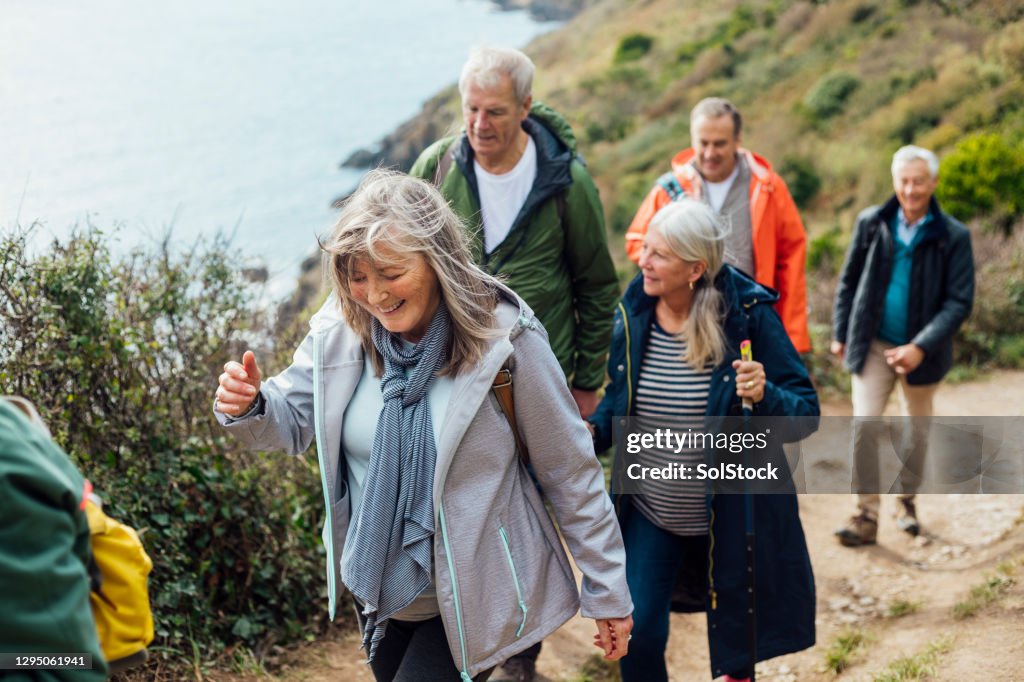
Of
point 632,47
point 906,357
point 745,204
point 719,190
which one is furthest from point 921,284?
point 632,47

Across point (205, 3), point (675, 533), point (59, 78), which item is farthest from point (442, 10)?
point (675, 533)

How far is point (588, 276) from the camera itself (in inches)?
163

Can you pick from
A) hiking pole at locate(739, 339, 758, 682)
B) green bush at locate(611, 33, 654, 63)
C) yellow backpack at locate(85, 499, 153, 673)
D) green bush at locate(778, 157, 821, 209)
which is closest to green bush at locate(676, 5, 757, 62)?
green bush at locate(611, 33, 654, 63)

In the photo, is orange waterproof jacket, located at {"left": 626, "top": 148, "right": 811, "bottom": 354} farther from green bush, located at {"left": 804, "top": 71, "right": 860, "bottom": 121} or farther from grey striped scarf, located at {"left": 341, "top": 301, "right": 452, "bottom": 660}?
green bush, located at {"left": 804, "top": 71, "right": 860, "bottom": 121}

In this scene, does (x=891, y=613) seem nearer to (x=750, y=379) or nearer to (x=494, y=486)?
(x=750, y=379)

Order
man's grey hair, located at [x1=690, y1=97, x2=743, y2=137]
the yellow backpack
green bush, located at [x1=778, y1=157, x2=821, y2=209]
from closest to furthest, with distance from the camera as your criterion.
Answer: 1. the yellow backpack
2. man's grey hair, located at [x1=690, y1=97, x2=743, y2=137]
3. green bush, located at [x1=778, y1=157, x2=821, y2=209]

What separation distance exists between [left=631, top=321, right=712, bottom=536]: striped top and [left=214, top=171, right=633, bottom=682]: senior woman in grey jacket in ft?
2.52

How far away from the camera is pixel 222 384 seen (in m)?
2.51

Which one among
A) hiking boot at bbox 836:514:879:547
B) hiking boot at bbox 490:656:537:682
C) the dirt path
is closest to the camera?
the dirt path

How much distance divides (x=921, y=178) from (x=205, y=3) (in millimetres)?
7585

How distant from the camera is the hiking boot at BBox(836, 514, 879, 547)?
566 cm

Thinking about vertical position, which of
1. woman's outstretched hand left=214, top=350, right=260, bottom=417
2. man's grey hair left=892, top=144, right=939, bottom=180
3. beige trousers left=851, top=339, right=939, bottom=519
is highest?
man's grey hair left=892, top=144, right=939, bottom=180

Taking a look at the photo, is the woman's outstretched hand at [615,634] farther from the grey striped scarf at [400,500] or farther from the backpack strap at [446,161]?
the backpack strap at [446,161]

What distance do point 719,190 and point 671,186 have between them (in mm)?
282
